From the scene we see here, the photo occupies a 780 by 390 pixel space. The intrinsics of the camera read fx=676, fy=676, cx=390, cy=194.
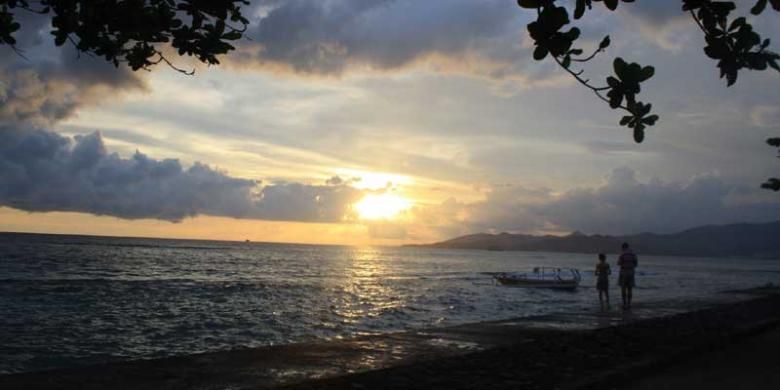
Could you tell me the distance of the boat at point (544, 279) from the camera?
136 ft

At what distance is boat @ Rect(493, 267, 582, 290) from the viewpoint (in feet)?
136

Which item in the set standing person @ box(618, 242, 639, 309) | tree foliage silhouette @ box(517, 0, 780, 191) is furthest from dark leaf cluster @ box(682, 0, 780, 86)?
standing person @ box(618, 242, 639, 309)

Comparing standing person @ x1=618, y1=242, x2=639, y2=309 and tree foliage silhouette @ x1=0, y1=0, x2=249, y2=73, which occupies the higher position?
tree foliage silhouette @ x1=0, y1=0, x2=249, y2=73

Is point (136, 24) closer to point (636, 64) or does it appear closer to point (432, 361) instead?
point (636, 64)

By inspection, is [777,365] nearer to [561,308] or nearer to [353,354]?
[353,354]

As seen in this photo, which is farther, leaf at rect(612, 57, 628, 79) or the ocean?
the ocean

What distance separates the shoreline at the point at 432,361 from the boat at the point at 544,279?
27402 mm

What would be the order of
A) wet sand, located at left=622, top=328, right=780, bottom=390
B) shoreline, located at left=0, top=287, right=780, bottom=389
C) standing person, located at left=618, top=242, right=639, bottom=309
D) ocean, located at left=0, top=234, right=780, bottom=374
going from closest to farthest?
shoreline, located at left=0, top=287, right=780, bottom=389 < wet sand, located at left=622, top=328, right=780, bottom=390 < ocean, located at left=0, top=234, right=780, bottom=374 < standing person, located at left=618, top=242, right=639, bottom=309

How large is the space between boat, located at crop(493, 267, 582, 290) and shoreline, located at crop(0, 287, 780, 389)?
27402 mm

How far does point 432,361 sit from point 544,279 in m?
34.5

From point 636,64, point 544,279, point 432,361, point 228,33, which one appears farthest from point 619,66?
point 544,279

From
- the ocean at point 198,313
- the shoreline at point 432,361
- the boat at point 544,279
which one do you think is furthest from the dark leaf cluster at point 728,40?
the boat at point 544,279

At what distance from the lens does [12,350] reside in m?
15.2

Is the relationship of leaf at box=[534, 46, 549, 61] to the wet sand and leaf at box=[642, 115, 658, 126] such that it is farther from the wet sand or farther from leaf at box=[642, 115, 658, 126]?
the wet sand
